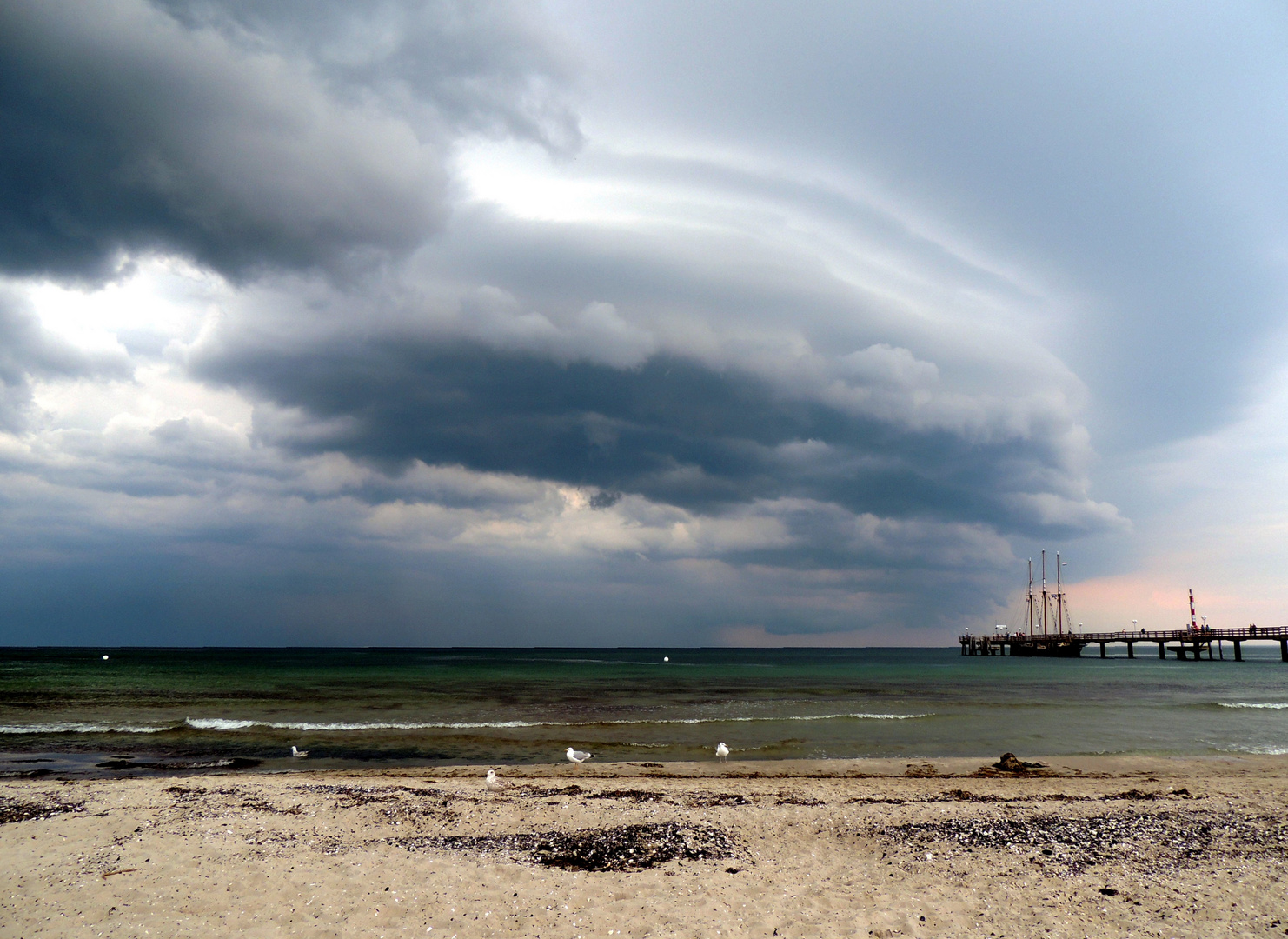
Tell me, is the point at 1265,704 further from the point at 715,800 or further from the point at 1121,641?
the point at 1121,641

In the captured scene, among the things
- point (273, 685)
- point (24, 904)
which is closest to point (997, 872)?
point (24, 904)

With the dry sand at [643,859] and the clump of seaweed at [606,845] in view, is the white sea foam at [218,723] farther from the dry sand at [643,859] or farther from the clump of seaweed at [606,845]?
the clump of seaweed at [606,845]

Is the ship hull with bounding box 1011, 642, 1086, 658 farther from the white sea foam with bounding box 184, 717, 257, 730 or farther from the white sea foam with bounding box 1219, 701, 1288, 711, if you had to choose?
the white sea foam with bounding box 184, 717, 257, 730

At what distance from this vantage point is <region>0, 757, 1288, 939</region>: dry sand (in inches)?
329

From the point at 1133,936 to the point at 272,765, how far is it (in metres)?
21.2

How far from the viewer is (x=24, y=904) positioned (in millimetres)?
8820

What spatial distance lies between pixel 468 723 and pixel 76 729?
14911mm

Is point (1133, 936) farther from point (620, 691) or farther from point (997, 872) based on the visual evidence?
point (620, 691)

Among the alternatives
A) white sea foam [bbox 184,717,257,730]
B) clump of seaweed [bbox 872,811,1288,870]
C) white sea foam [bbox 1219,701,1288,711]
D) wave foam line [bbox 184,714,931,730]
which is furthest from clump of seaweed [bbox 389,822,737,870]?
white sea foam [bbox 1219,701,1288,711]

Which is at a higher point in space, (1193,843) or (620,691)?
(1193,843)

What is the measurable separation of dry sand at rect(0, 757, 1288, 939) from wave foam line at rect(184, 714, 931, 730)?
1236cm

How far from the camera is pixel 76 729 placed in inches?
1073

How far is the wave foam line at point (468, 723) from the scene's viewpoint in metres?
28.4

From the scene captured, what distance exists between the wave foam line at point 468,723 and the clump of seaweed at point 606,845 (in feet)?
57.5
